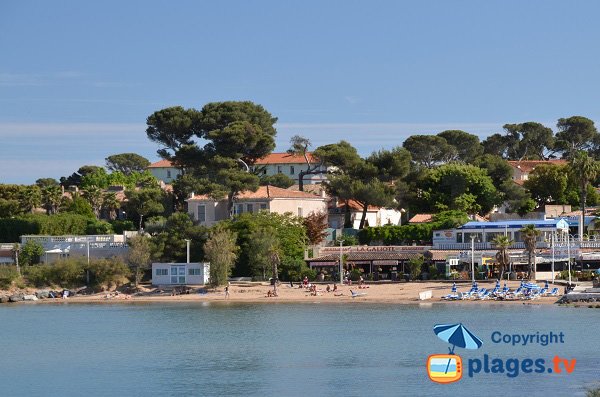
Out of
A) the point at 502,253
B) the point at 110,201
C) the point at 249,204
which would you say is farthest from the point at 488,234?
the point at 110,201

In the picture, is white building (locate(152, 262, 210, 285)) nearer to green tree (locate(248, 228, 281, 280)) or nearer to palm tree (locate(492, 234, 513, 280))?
green tree (locate(248, 228, 281, 280))

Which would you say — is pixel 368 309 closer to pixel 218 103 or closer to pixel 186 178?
pixel 186 178

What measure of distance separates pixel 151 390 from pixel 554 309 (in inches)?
1199

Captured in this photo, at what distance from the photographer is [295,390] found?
1719 inches

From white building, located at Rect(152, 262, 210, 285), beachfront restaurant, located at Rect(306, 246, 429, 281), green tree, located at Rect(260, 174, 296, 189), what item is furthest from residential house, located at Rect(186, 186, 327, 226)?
green tree, located at Rect(260, 174, 296, 189)

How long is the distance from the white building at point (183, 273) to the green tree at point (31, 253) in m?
10.5

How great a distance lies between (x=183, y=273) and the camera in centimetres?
8550

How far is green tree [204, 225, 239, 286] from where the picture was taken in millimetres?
81375

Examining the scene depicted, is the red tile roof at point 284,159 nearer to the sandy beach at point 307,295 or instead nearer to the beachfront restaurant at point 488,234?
the beachfront restaurant at point 488,234

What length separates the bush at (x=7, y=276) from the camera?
3418 inches

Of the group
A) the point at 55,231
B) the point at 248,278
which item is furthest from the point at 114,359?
the point at 55,231

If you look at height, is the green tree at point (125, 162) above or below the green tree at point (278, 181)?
above


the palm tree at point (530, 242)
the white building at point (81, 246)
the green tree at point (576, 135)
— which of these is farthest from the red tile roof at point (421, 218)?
the green tree at point (576, 135)

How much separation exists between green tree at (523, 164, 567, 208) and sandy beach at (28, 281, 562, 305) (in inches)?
1299
